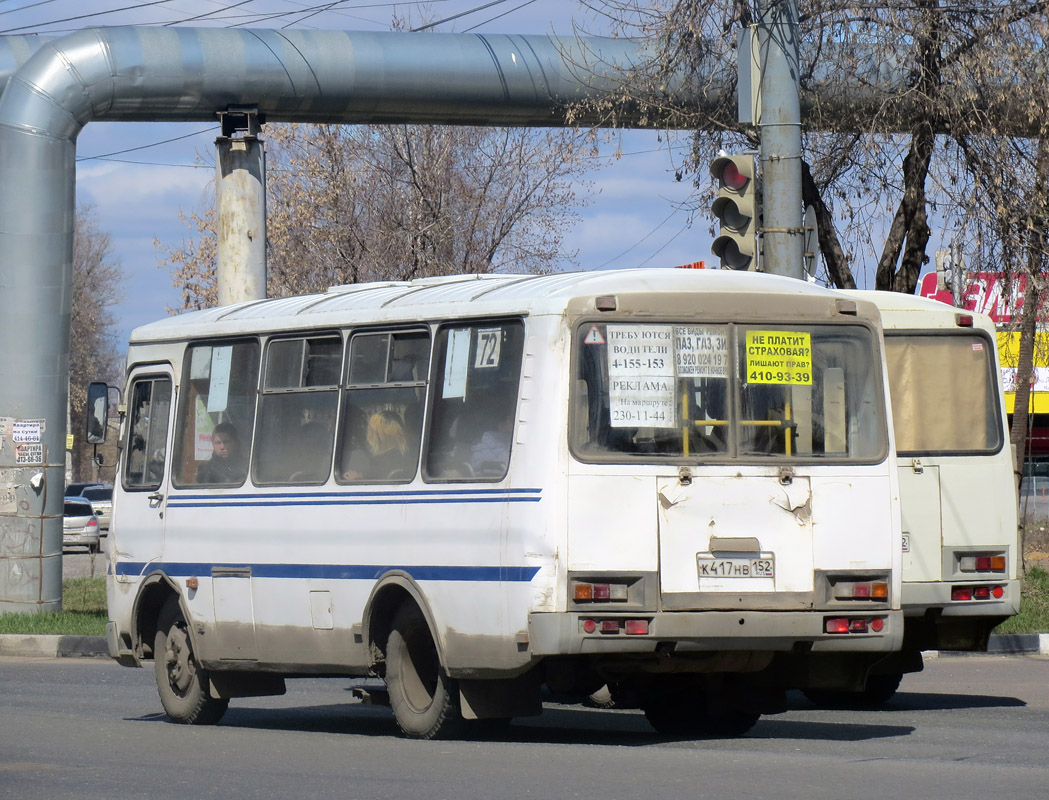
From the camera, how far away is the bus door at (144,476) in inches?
484

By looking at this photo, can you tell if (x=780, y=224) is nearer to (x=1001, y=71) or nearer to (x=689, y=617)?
(x=689, y=617)

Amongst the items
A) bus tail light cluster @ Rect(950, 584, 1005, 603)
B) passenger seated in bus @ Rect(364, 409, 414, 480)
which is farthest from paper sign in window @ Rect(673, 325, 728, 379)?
bus tail light cluster @ Rect(950, 584, 1005, 603)

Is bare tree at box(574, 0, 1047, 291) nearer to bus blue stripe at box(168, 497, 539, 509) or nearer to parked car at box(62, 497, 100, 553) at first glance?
bus blue stripe at box(168, 497, 539, 509)

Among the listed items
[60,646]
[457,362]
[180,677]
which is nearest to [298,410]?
[457,362]

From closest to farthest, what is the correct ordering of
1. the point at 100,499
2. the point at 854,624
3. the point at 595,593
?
the point at 595,593 < the point at 854,624 < the point at 100,499

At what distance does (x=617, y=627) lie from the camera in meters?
9.28

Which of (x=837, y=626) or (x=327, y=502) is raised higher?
(x=327, y=502)

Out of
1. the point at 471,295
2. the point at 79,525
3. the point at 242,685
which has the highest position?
the point at 471,295

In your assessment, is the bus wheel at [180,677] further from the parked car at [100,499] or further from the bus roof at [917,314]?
the parked car at [100,499]

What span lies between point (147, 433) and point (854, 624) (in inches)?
213

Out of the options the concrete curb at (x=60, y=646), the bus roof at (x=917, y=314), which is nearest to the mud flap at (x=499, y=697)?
the bus roof at (x=917, y=314)

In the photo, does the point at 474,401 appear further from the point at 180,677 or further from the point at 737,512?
the point at 180,677

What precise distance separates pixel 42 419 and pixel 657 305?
12149 millimetres

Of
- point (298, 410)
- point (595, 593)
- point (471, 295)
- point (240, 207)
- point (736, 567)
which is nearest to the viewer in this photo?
point (595, 593)
